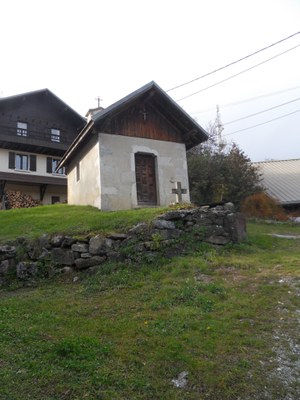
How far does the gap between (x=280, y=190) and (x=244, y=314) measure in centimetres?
2183

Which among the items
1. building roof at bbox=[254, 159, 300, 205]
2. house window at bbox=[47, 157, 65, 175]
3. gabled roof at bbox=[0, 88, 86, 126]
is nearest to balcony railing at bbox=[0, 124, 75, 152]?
house window at bbox=[47, 157, 65, 175]

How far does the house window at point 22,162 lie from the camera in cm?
3028

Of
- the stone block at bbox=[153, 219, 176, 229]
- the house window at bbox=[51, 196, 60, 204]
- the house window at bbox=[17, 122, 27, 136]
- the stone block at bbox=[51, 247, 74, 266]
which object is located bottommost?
the stone block at bbox=[51, 247, 74, 266]

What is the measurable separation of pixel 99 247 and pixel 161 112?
8.92 metres

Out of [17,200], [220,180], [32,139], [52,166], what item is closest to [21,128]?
[32,139]

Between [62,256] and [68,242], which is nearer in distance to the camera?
[62,256]

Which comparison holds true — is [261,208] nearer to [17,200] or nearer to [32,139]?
[17,200]

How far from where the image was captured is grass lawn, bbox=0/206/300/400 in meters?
4.73

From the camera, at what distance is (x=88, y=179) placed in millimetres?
16312

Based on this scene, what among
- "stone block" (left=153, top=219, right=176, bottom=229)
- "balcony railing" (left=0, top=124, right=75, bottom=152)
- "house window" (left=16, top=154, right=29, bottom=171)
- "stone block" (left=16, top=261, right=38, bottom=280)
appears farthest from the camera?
"house window" (left=16, top=154, right=29, bottom=171)

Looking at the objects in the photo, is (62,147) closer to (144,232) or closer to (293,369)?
(144,232)

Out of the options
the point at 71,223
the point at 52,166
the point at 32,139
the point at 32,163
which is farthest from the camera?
the point at 52,166

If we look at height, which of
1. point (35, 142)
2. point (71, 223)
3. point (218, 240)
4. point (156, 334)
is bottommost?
point (156, 334)

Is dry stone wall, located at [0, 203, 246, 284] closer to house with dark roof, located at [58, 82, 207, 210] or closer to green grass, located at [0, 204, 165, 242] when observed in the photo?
green grass, located at [0, 204, 165, 242]
